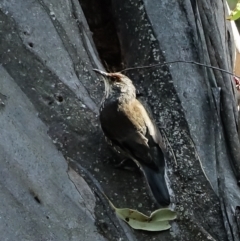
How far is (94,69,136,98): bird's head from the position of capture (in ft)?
7.20

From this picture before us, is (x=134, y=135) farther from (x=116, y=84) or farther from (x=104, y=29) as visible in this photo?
(x=104, y=29)

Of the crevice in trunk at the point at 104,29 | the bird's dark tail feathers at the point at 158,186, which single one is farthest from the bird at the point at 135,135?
the crevice in trunk at the point at 104,29

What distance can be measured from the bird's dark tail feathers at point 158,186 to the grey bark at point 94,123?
0.04 metres

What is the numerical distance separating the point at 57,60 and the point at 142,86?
0.30 meters

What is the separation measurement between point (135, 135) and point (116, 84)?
0.18m

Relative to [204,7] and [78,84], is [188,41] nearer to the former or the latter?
[204,7]

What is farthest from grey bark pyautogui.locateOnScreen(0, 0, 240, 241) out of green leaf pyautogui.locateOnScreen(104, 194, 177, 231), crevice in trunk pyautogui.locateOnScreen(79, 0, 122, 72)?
crevice in trunk pyautogui.locateOnScreen(79, 0, 122, 72)

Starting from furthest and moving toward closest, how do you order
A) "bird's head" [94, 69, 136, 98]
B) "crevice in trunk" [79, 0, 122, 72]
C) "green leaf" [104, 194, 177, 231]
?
"crevice in trunk" [79, 0, 122, 72], "bird's head" [94, 69, 136, 98], "green leaf" [104, 194, 177, 231]

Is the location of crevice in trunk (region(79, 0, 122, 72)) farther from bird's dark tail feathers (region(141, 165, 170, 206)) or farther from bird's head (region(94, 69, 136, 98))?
bird's dark tail feathers (region(141, 165, 170, 206))

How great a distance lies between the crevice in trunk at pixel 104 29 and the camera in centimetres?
270

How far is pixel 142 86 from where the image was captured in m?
2.37

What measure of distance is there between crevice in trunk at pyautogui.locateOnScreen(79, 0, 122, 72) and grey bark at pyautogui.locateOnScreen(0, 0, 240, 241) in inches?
7.3

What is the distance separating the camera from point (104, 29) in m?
2.74

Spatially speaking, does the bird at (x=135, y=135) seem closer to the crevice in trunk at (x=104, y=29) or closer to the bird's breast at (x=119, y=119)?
the bird's breast at (x=119, y=119)
